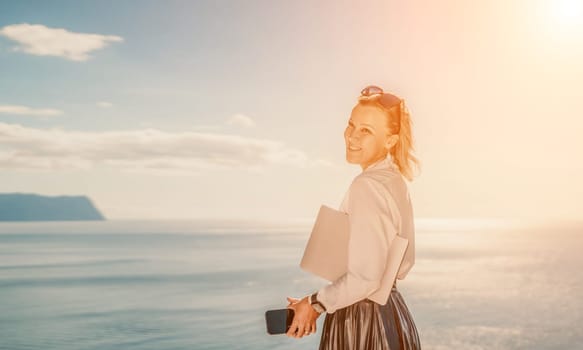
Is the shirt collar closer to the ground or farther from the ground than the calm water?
farther from the ground

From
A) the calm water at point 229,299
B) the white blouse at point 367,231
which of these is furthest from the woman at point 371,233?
the calm water at point 229,299

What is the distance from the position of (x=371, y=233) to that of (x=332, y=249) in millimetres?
130

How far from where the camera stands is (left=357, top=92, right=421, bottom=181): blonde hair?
2.29 m

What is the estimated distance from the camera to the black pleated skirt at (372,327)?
2186 mm

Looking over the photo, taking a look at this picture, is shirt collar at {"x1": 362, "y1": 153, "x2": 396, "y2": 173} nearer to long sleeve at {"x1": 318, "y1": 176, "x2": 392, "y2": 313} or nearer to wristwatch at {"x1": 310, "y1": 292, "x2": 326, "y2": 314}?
long sleeve at {"x1": 318, "y1": 176, "x2": 392, "y2": 313}

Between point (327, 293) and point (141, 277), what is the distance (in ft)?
176

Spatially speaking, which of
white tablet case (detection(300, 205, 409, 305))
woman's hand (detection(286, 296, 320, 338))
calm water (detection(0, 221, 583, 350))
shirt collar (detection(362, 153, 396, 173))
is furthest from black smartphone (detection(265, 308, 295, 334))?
calm water (detection(0, 221, 583, 350))

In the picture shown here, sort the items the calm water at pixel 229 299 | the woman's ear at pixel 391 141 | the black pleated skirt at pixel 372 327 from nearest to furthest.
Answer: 1. the black pleated skirt at pixel 372 327
2. the woman's ear at pixel 391 141
3. the calm water at pixel 229 299

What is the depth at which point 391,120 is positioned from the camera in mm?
2287

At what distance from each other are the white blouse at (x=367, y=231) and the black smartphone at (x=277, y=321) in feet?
0.39

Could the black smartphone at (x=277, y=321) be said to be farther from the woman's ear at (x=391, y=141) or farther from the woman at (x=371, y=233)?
the woman's ear at (x=391, y=141)

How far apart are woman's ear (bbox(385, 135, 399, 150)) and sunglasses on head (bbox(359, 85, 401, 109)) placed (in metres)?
0.11

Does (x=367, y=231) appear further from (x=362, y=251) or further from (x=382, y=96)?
(x=382, y=96)

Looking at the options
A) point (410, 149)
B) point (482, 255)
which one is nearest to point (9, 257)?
point (482, 255)
